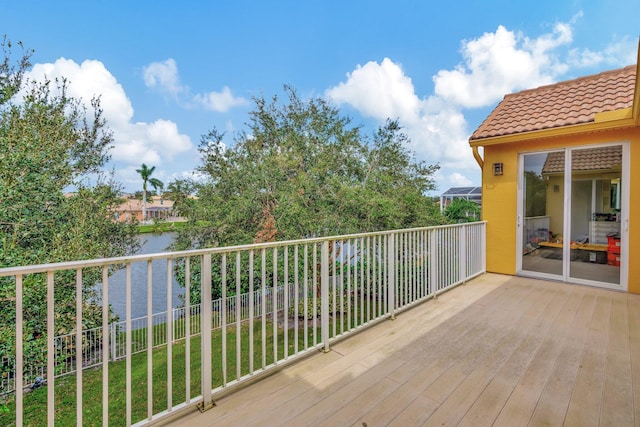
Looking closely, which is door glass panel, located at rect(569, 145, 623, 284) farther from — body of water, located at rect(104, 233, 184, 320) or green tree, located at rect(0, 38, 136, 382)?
green tree, located at rect(0, 38, 136, 382)

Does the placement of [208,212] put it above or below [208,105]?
below

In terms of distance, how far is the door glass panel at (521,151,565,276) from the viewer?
4738 millimetres

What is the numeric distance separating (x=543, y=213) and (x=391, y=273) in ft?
11.4

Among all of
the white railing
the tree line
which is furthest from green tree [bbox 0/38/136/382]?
the white railing

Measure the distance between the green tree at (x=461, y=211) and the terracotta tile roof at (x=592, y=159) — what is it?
318 cm

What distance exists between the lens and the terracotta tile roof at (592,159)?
4.29m

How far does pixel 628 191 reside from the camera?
4.16m

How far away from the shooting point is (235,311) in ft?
8.87

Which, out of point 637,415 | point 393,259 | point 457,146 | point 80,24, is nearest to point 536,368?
point 637,415

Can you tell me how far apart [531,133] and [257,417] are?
5.26 meters

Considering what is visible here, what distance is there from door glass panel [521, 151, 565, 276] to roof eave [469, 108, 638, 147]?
413 millimetres

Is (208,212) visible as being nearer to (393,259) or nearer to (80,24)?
(393,259)

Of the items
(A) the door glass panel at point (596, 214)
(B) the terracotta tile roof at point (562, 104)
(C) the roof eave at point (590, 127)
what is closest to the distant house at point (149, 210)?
(B) the terracotta tile roof at point (562, 104)

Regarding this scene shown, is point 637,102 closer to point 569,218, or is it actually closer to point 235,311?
point 569,218
